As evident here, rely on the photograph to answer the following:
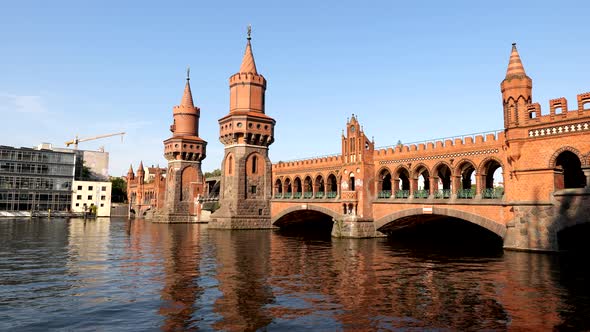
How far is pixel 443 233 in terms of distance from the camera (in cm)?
4584

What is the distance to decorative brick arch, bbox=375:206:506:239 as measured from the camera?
97.2 feet

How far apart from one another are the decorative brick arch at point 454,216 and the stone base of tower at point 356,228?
24.4 inches

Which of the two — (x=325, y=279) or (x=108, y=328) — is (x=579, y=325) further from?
(x=108, y=328)

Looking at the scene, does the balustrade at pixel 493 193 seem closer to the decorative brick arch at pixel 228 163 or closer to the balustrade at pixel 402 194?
the balustrade at pixel 402 194

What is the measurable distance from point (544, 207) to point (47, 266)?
2998 cm

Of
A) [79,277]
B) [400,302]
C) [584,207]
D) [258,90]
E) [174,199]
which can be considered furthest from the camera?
[174,199]

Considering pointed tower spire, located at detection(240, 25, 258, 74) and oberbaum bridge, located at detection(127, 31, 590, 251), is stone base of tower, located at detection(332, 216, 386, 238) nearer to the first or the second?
oberbaum bridge, located at detection(127, 31, 590, 251)

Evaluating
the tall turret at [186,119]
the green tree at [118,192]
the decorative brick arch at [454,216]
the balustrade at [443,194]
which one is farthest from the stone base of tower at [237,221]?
the green tree at [118,192]

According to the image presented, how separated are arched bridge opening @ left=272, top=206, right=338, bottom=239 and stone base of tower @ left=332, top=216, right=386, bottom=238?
32.8 feet

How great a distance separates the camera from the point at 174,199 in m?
70.9

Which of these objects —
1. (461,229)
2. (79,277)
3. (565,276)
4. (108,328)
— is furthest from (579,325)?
(461,229)

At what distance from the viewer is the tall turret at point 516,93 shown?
28.9 m

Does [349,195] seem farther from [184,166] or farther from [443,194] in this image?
[184,166]

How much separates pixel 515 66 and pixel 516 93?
2108 mm
